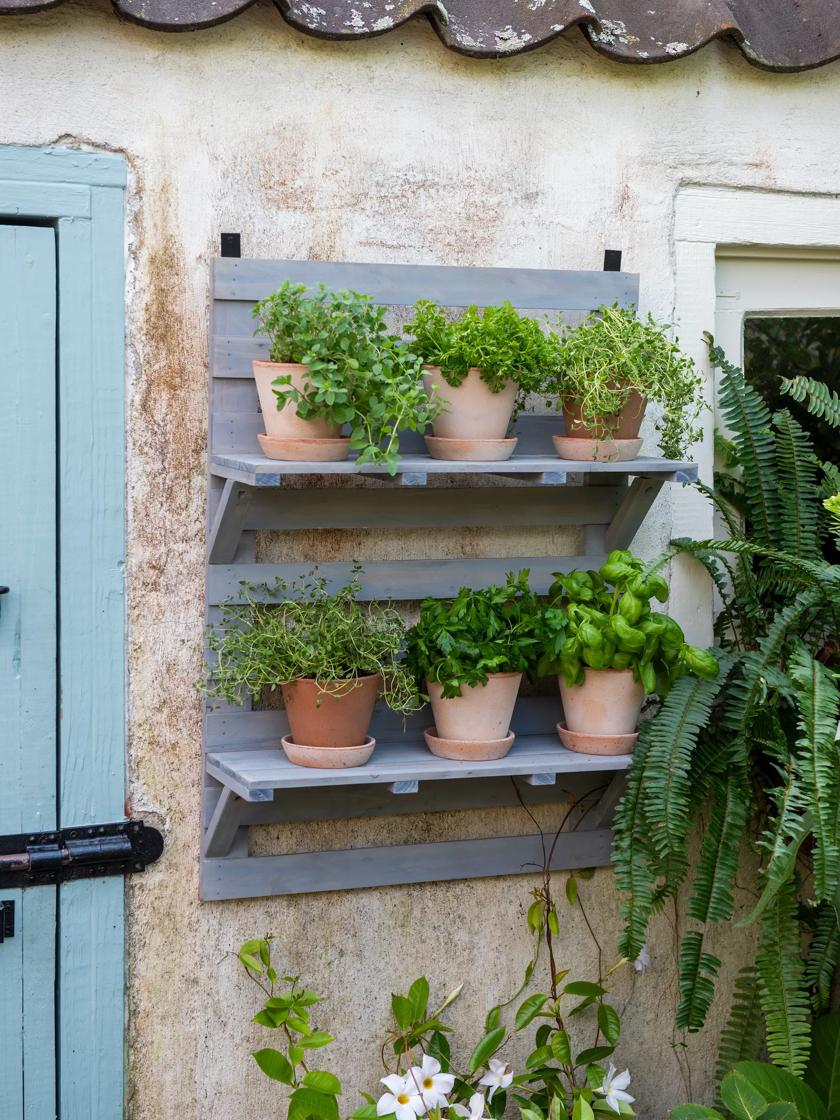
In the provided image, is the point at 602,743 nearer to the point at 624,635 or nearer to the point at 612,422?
the point at 624,635

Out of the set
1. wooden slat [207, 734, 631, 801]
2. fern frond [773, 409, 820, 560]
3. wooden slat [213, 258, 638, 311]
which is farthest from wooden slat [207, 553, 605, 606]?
wooden slat [213, 258, 638, 311]

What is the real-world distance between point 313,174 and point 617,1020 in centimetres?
199

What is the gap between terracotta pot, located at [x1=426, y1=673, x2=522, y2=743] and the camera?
98.7 inches

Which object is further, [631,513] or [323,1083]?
[631,513]

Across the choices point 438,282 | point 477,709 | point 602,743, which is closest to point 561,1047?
point 602,743

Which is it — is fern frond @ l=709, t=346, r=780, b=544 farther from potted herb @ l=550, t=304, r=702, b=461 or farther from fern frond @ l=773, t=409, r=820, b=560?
potted herb @ l=550, t=304, r=702, b=461

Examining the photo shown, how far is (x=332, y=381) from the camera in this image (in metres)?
2.28

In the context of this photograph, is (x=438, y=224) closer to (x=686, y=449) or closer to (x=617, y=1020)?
(x=686, y=449)

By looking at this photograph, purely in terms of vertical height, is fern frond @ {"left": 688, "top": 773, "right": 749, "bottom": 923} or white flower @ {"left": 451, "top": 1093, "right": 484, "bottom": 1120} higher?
fern frond @ {"left": 688, "top": 773, "right": 749, "bottom": 923}

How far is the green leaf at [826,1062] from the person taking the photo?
2.67 m

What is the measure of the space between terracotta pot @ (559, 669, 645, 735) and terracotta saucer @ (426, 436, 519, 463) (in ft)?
1.61

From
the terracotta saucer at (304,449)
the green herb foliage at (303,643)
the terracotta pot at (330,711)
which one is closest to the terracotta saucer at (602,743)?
the green herb foliage at (303,643)

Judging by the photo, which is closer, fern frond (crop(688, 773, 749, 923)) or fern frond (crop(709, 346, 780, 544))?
fern frond (crop(688, 773, 749, 923))

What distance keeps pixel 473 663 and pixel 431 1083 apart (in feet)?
2.91
